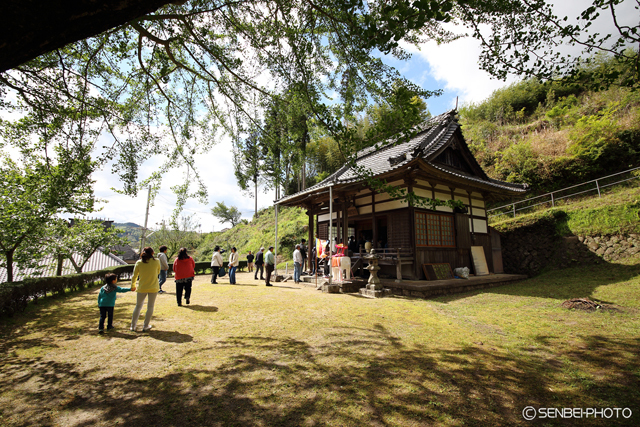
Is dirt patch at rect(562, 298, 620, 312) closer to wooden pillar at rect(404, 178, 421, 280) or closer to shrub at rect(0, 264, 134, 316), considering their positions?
wooden pillar at rect(404, 178, 421, 280)

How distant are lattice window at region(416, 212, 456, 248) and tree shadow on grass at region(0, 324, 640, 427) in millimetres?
6264

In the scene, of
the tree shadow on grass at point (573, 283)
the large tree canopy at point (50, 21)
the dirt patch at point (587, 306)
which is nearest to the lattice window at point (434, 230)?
the tree shadow on grass at point (573, 283)

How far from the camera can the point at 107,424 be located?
228 cm

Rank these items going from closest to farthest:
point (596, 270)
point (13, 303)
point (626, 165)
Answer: point (13, 303), point (596, 270), point (626, 165)

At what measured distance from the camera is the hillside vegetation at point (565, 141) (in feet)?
47.1

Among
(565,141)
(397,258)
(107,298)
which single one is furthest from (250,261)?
(565,141)

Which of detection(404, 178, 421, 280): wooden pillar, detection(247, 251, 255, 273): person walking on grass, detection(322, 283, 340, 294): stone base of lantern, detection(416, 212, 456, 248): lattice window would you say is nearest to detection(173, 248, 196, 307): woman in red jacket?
detection(322, 283, 340, 294): stone base of lantern

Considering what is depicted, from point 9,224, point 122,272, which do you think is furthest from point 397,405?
point 122,272

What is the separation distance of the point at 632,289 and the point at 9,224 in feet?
55.5

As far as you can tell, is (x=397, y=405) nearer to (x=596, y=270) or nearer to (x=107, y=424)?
(x=107, y=424)

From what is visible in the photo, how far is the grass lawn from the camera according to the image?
2412 millimetres

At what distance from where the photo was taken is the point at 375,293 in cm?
790

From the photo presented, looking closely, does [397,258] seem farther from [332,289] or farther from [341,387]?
[341,387]

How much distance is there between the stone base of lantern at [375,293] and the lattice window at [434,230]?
8.48 ft
